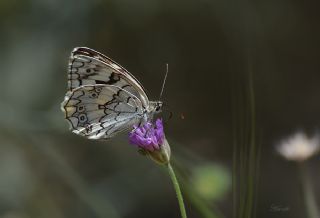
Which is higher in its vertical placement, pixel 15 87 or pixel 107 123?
pixel 15 87

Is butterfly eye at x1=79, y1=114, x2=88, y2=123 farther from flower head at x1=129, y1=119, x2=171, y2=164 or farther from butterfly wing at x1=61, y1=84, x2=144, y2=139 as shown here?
flower head at x1=129, y1=119, x2=171, y2=164

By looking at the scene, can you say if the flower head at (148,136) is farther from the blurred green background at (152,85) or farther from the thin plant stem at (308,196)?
the blurred green background at (152,85)

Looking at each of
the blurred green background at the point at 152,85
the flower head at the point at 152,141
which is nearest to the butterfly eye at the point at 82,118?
the flower head at the point at 152,141

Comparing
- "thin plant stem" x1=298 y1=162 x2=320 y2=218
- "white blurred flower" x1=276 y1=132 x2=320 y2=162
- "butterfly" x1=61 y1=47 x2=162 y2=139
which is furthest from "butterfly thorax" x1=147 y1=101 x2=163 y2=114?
"thin plant stem" x1=298 y1=162 x2=320 y2=218

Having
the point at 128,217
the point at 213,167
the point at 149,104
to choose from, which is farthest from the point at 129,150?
the point at 149,104

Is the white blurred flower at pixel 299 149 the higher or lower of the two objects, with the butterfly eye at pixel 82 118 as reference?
lower

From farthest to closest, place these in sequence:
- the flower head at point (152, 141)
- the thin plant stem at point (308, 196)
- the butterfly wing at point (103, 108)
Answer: the butterfly wing at point (103, 108)
the flower head at point (152, 141)
the thin plant stem at point (308, 196)

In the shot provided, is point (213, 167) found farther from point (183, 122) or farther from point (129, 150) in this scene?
point (183, 122)

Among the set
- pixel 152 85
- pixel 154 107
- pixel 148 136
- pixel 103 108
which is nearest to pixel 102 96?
pixel 103 108
